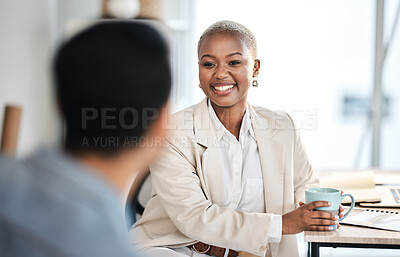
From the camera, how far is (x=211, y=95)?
1830 mm

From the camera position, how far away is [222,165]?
5.90ft

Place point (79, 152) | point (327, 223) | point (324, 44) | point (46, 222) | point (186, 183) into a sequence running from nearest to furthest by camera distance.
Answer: point (46, 222), point (79, 152), point (327, 223), point (186, 183), point (324, 44)

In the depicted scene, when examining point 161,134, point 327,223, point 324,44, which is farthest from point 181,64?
point 161,134

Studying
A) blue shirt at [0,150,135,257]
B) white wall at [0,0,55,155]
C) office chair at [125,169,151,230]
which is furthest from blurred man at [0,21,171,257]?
white wall at [0,0,55,155]

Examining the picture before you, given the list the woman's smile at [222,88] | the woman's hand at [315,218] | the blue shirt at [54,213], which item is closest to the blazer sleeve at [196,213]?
the woman's hand at [315,218]

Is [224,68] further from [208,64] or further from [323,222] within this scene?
[323,222]

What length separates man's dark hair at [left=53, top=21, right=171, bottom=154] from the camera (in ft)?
2.47

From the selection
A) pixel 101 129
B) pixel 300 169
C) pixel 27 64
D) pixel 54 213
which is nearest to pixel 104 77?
pixel 101 129

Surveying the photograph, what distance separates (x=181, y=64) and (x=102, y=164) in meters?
3.45

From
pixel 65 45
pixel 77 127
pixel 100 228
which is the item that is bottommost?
pixel 100 228

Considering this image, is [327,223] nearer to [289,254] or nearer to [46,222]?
[289,254]

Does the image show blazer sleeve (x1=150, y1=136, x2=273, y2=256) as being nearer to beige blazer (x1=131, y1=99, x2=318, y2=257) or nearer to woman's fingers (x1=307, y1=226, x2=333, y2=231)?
beige blazer (x1=131, y1=99, x2=318, y2=257)

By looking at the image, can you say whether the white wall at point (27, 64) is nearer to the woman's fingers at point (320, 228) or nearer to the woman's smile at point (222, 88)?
the woman's smile at point (222, 88)

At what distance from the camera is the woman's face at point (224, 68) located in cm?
179
